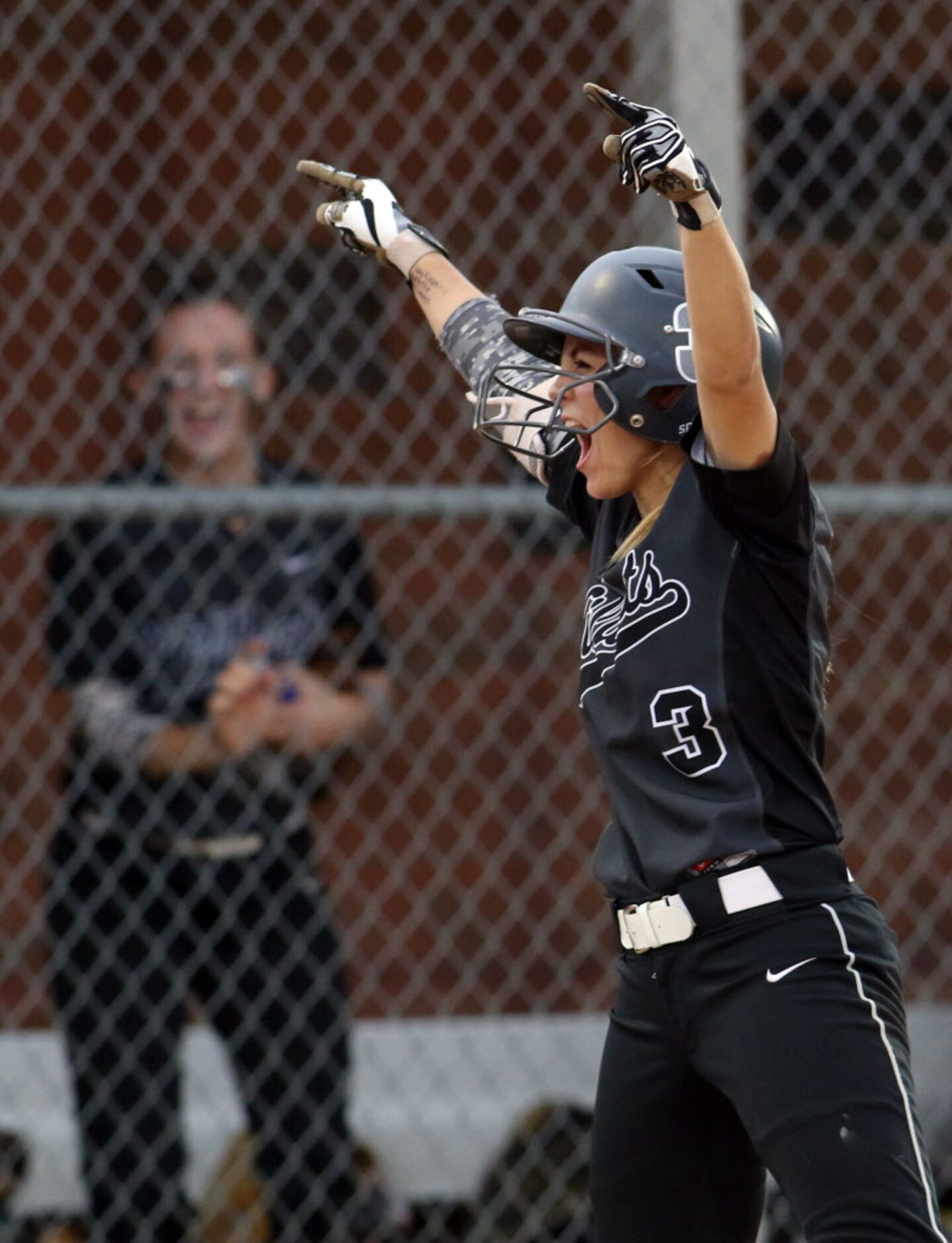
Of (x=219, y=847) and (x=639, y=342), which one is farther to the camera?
(x=219, y=847)

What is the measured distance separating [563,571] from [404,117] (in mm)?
1344

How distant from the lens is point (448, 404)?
5762 millimetres

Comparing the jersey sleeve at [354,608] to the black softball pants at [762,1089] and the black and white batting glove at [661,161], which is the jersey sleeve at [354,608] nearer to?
the black softball pants at [762,1089]

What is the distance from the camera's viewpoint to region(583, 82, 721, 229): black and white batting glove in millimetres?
2324

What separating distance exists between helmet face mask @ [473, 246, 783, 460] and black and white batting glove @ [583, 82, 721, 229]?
281 mm

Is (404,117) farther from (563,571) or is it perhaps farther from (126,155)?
(563,571)

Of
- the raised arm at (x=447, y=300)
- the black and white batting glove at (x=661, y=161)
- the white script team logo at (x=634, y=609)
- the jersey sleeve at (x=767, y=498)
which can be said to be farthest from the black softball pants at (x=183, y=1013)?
the black and white batting glove at (x=661, y=161)

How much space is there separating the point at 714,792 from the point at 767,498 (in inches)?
15.3

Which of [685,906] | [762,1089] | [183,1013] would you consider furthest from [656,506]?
[183,1013]

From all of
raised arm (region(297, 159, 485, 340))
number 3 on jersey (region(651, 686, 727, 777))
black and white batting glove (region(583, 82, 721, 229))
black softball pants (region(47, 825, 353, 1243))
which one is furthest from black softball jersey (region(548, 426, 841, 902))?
black softball pants (region(47, 825, 353, 1243))

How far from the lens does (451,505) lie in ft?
13.1

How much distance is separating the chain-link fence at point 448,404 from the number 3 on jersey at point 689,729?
2683 millimetres

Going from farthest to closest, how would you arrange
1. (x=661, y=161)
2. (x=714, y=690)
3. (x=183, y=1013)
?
(x=183, y=1013) < (x=714, y=690) < (x=661, y=161)

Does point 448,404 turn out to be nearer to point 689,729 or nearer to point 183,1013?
point 183,1013
